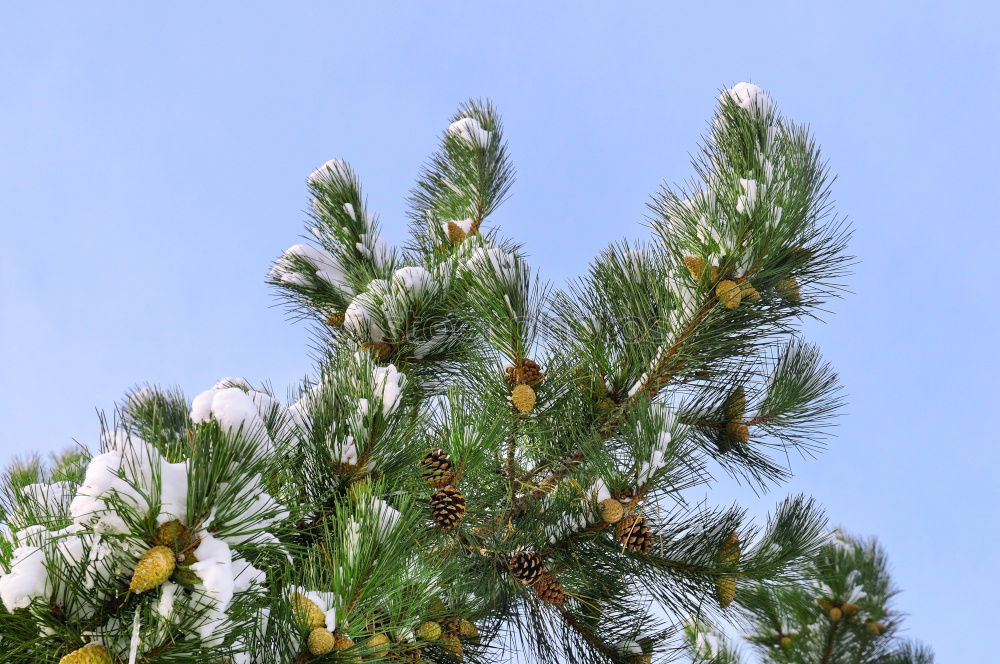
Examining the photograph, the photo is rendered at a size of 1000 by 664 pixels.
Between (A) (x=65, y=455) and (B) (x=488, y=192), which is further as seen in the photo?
(B) (x=488, y=192)

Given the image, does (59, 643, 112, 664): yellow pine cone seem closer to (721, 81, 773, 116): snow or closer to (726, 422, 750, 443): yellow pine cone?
(726, 422, 750, 443): yellow pine cone

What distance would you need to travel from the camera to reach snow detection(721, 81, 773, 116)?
9.21 feet

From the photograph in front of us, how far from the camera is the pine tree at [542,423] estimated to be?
178 centimetres

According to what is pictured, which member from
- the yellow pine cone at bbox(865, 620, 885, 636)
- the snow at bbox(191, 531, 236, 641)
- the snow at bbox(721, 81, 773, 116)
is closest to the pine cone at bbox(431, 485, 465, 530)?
the snow at bbox(191, 531, 236, 641)

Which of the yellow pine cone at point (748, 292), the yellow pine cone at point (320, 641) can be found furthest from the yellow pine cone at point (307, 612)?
the yellow pine cone at point (748, 292)

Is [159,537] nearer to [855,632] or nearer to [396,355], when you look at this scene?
[396,355]

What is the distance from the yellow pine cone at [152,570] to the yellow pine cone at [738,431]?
1984 millimetres

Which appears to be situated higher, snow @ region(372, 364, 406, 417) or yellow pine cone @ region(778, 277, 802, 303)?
yellow pine cone @ region(778, 277, 802, 303)

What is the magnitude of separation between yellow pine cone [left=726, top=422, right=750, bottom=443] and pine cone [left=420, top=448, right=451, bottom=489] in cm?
104

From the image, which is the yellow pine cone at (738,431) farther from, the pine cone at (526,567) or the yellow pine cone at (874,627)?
the yellow pine cone at (874,627)

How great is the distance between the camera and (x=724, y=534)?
8.29ft

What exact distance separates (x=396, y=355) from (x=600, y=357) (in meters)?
0.64

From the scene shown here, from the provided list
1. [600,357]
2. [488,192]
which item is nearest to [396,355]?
[600,357]

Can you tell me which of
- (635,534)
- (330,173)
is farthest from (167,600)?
(330,173)
